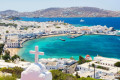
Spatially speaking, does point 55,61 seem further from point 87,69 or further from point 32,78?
point 32,78

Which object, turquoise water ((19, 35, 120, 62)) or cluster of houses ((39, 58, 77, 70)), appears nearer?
cluster of houses ((39, 58, 77, 70))

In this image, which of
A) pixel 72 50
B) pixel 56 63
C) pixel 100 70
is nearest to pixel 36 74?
pixel 100 70

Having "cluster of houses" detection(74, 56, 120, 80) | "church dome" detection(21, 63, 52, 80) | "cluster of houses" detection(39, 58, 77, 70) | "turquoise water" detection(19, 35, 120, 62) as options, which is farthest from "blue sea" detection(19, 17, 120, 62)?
"church dome" detection(21, 63, 52, 80)

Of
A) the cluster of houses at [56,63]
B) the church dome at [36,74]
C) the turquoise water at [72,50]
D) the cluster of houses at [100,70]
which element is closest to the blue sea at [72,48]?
the turquoise water at [72,50]

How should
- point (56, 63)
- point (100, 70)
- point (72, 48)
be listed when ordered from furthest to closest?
point (72, 48) → point (56, 63) → point (100, 70)

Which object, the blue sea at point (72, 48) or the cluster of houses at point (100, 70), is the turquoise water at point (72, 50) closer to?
the blue sea at point (72, 48)

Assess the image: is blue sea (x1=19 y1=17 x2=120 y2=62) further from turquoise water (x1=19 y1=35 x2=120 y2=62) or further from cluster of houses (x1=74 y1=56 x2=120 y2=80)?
cluster of houses (x1=74 y1=56 x2=120 y2=80)

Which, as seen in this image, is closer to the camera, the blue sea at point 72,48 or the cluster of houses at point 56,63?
the cluster of houses at point 56,63

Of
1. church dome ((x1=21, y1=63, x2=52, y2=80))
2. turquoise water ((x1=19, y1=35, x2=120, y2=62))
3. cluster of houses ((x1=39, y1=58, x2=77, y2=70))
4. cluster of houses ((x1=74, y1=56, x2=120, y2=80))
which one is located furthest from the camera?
turquoise water ((x1=19, y1=35, x2=120, y2=62))

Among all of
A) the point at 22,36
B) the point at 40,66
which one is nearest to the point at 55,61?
the point at 40,66

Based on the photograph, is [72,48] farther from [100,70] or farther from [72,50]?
[100,70]

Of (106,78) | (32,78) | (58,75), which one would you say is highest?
(32,78)
